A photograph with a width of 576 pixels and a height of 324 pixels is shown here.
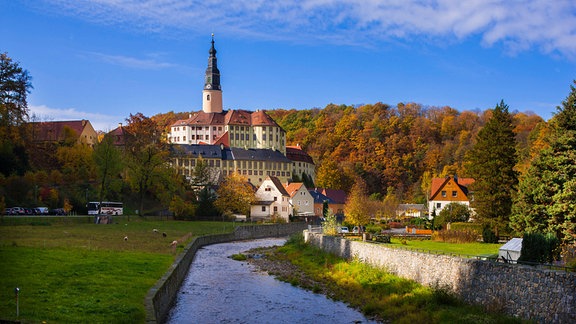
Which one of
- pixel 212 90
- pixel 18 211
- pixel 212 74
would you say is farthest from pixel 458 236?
pixel 212 74

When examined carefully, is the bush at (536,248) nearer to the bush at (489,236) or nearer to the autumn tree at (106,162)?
the bush at (489,236)

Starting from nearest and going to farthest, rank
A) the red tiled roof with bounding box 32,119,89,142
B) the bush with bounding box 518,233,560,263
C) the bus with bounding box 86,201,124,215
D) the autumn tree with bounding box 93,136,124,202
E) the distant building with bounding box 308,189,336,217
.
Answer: the bush with bounding box 518,233,560,263 → the autumn tree with bounding box 93,136,124,202 → the bus with bounding box 86,201,124,215 → the red tiled roof with bounding box 32,119,89,142 → the distant building with bounding box 308,189,336,217

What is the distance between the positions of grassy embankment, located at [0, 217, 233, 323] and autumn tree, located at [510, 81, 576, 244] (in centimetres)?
2143

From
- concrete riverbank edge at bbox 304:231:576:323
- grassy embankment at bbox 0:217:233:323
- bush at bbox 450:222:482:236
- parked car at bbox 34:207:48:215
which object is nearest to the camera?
grassy embankment at bbox 0:217:233:323

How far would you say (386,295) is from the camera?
27062mm

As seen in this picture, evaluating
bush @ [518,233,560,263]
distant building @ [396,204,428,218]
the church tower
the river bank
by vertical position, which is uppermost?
the church tower

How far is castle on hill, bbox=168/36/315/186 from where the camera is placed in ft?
420

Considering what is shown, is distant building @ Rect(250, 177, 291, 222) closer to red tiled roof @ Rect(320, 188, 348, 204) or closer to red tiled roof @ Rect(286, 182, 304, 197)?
red tiled roof @ Rect(286, 182, 304, 197)

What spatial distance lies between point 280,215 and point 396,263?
64685 mm

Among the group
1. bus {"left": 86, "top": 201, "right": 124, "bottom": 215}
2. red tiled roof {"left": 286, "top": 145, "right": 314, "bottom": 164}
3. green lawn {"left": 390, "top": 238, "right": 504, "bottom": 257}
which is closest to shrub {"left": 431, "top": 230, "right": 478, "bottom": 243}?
green lawn {"left": 390, "top": 238, "right": 504, "bottom": 257}

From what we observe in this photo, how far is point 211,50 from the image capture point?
508 feet

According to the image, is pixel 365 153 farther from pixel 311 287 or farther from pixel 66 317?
pixel 66 317

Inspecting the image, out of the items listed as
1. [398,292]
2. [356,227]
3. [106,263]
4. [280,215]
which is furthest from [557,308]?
[280,215]

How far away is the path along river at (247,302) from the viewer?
2384 cm
